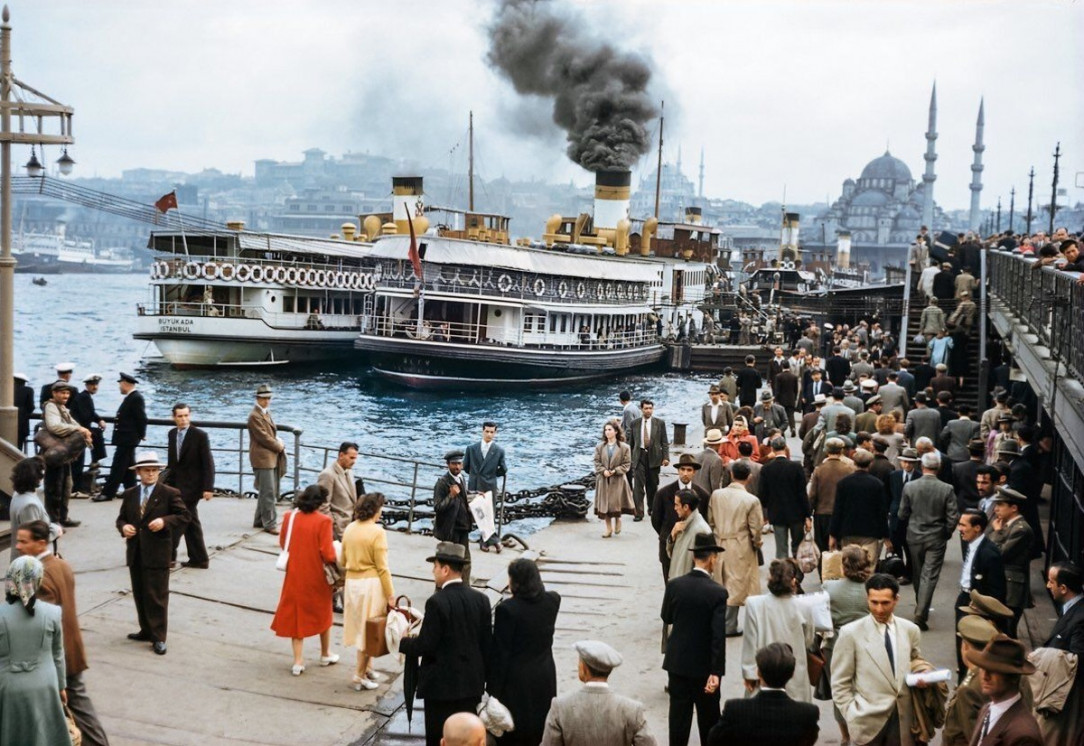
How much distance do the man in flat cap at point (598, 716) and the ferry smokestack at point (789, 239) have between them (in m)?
87.8

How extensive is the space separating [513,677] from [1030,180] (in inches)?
2670

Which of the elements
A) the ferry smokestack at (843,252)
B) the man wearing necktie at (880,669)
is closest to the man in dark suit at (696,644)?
the man wearing necktie at (880,669)

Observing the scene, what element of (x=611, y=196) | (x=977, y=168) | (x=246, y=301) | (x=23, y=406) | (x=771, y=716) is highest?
(x=977, y=168)

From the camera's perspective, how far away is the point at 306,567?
28.5 ft

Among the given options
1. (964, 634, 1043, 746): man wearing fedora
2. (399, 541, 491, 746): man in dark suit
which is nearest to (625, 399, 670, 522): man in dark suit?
(399, 541, 491, 746): man in dark suit

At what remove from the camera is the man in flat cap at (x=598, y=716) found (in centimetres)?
552

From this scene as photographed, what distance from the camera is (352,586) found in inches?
333

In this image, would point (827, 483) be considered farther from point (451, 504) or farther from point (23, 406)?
point (23, 406)

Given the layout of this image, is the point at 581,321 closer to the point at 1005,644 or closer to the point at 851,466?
the point at 851,466

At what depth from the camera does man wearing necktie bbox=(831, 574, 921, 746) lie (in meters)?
6.39

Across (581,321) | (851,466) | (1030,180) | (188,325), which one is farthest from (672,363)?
(851,466)

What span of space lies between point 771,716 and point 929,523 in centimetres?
530

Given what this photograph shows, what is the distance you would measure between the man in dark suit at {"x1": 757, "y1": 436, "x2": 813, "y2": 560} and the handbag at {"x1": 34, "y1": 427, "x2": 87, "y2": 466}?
7490mm

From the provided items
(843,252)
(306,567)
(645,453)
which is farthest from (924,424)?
(843,252)
